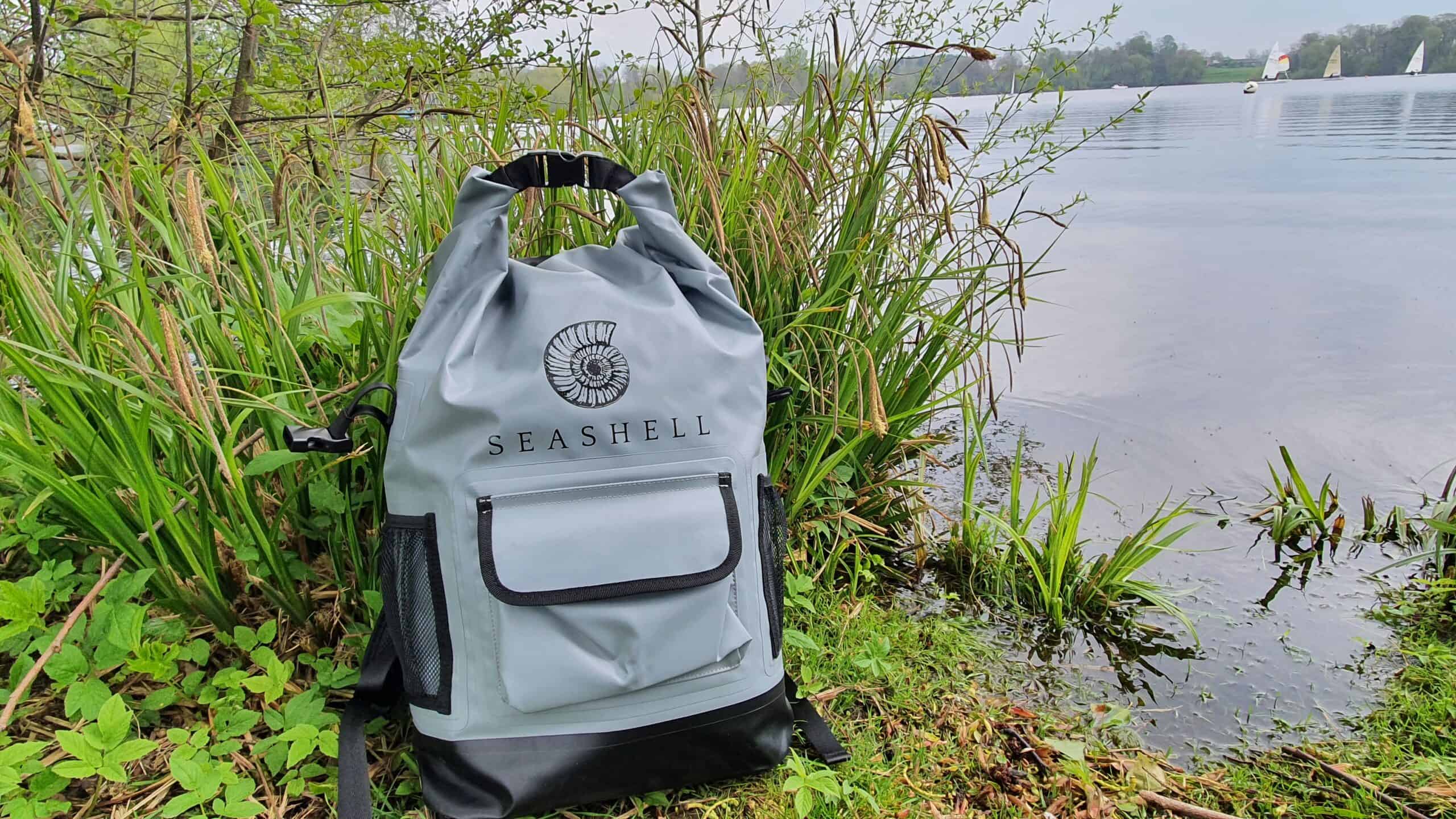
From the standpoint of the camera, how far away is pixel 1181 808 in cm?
147

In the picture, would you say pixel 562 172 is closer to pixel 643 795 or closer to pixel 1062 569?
pixel 643 795

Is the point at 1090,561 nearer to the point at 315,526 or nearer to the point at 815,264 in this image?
the point at 815,264

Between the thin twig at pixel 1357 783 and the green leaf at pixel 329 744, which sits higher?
the green leaf at pixel 329 744

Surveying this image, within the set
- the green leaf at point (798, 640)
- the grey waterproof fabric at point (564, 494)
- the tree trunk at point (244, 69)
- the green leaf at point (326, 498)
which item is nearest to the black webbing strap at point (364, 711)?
the grey waterproof fabric at point (564, 494)

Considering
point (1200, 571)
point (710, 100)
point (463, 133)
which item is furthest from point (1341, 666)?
point (463, 133)

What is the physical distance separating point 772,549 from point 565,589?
1.41 ft

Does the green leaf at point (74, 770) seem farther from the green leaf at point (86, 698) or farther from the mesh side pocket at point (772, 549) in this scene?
the mesh side pocket at point (772, 549)

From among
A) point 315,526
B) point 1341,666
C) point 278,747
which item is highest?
point 315,526

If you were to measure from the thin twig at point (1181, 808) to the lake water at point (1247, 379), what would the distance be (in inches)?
10.8

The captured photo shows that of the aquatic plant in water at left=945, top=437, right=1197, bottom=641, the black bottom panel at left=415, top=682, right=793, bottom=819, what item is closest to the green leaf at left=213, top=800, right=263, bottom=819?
the black bottom panel at left=415, top=682, right=793, bottom=819

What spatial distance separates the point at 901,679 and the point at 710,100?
55.8 inches

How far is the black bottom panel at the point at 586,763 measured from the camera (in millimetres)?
1304

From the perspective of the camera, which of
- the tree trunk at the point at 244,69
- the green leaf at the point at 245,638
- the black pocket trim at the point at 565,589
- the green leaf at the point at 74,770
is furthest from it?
the tree trunk at the point at 244,69

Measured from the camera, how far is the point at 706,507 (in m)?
1.37
